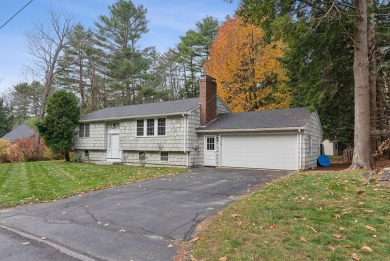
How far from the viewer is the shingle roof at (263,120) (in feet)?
48.8

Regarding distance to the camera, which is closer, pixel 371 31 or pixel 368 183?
pixel 368 183

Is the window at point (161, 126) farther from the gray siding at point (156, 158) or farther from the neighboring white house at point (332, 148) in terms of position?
the neighboring white house at point (332, 148)

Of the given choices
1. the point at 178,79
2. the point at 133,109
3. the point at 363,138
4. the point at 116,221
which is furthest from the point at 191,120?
the point at 178,79

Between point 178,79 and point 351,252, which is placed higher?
point 178,79

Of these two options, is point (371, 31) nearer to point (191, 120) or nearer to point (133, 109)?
point (191, 120)

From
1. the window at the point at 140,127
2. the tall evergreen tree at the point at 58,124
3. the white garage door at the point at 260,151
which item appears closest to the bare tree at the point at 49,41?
the tall evergreen tree at the point at 58,124

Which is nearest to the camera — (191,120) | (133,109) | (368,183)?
(368,183)

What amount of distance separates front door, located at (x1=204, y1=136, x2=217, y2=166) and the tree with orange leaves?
7.55m

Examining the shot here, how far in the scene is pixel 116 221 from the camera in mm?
6113

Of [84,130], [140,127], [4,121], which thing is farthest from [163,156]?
[4,121]

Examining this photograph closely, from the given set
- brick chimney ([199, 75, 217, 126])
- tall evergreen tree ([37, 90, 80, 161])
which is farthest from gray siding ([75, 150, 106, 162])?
brick chimney ([199, 75, 217, 126])

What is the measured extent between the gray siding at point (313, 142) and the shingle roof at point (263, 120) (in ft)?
1.93

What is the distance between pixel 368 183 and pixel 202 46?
93.0ft

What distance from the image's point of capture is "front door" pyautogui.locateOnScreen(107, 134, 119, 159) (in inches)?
812
